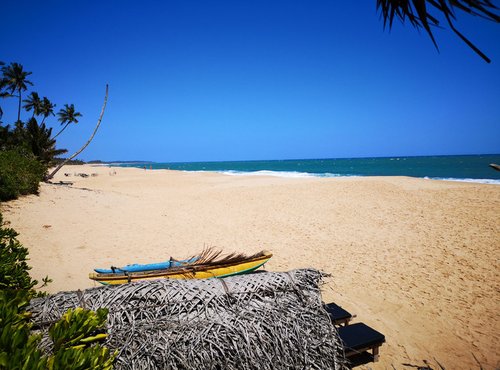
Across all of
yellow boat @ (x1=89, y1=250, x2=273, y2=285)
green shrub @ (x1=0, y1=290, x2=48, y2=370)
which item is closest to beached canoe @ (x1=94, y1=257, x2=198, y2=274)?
yellow boat @ (x1=89, y1=250, x2=273, y2=285)

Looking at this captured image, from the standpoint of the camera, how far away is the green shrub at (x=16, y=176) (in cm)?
1073

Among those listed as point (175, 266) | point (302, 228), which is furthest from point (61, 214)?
point (302, 228)

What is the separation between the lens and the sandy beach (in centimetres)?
469

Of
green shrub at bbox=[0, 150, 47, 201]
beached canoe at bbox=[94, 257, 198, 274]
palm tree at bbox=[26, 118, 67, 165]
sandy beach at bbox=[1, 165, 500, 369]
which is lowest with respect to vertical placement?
sandy beach at bbox=[1, 165, 500, 369]

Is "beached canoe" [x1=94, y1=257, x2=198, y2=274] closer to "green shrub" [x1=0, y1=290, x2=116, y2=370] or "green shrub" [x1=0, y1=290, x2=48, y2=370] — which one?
"green shrub" [x1=0, y1=290, x2=116, y2=370]

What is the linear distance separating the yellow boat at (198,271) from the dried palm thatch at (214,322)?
1.96 meters

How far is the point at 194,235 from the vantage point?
9.80m

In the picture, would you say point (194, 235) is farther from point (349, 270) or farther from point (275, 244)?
point (349, 270)

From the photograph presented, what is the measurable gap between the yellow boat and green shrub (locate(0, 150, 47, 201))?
33.6 ft

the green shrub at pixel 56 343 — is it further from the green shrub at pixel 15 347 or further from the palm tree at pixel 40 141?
the palm tree at pixel 40 141

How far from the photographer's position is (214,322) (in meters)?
2.29

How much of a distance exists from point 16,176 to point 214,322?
574 inches

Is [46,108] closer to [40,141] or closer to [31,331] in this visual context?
[40,141]

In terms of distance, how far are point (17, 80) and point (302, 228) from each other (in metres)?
45.0
